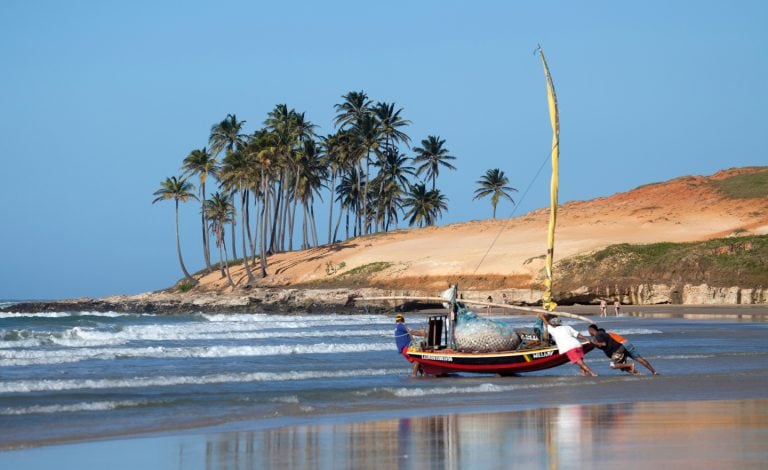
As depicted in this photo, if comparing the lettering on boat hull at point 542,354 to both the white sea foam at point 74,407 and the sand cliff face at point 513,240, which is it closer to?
the white sea foam at point 74,407

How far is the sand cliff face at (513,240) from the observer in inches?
2746

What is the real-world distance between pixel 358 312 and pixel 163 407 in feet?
147

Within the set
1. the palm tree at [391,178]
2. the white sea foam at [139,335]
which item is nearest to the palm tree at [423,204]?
the palm tree at [391,178]

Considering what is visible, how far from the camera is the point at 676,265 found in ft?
200

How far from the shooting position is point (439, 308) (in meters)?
65.2

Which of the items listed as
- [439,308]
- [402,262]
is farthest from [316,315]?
[402,262]

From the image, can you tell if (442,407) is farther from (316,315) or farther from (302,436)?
(316,315)

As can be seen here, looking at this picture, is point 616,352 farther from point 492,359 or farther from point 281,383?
point 281,383

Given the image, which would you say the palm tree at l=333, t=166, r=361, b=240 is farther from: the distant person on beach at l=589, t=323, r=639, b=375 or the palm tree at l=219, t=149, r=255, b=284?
the distant person on beach at l=589, t=323, r=639, b=375

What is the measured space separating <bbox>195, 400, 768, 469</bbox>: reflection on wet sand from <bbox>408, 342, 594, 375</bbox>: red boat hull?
6.01 m

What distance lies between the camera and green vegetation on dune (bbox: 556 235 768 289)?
58.8 meters

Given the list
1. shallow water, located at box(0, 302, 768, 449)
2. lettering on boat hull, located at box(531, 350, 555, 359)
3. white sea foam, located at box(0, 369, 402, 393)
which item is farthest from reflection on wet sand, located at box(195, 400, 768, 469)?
white sea foam, located at box(0, 369, 402, 393)

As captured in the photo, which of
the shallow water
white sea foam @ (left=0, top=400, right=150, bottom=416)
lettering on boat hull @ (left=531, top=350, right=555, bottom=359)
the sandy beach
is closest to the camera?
the sandy beach

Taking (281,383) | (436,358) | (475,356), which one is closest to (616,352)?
(475,356)
